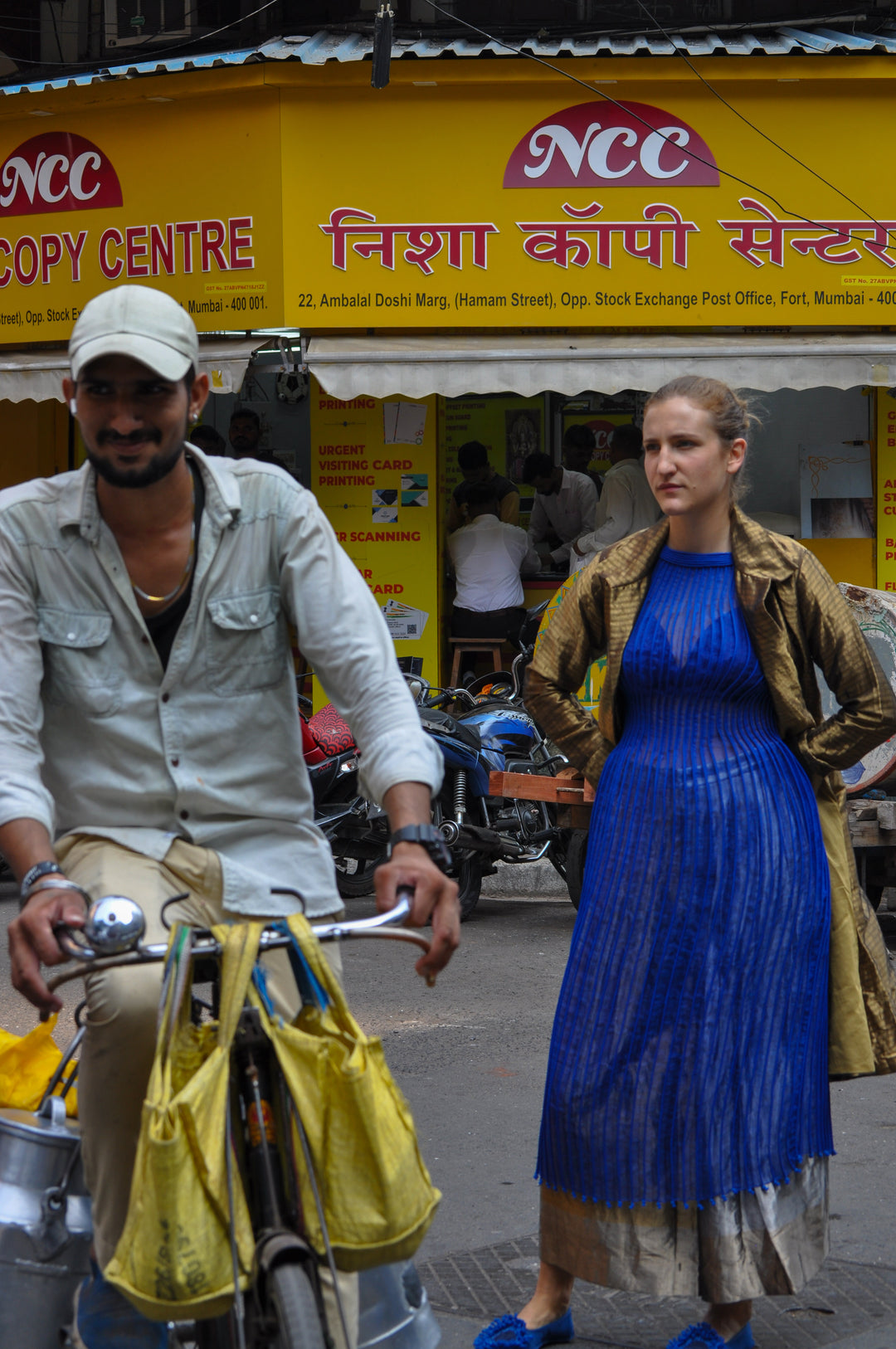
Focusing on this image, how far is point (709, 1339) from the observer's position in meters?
3.19

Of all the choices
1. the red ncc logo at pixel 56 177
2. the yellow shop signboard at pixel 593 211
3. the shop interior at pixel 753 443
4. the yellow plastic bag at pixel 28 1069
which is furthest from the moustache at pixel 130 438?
the red ncc logo at pixel 56 177

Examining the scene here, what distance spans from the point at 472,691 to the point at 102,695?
7.28 metres

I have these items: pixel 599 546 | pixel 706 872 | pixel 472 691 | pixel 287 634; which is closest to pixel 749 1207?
pixel 706 872

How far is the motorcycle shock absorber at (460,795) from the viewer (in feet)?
25.7

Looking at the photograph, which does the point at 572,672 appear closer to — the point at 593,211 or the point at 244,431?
the point at 593,211

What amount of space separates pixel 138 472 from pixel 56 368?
896 centimetres

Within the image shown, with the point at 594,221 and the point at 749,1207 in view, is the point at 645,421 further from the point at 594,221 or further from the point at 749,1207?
the point at 594,221

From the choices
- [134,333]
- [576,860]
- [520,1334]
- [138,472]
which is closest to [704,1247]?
[520,1334]

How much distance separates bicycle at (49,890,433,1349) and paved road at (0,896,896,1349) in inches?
56.3

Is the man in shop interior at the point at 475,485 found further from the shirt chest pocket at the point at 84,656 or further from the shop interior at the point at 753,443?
the shirt chest pocket at the point at 84,656

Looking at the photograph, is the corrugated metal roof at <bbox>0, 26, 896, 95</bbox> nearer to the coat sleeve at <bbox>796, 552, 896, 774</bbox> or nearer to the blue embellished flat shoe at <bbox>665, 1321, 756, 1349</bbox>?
the coat sleeve at <bbox>796, 552, 896, 774</bbox>

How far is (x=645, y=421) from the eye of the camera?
3.38 m

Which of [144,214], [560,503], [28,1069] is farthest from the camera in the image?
[560,503]

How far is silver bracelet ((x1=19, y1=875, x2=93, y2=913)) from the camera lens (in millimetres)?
2184
